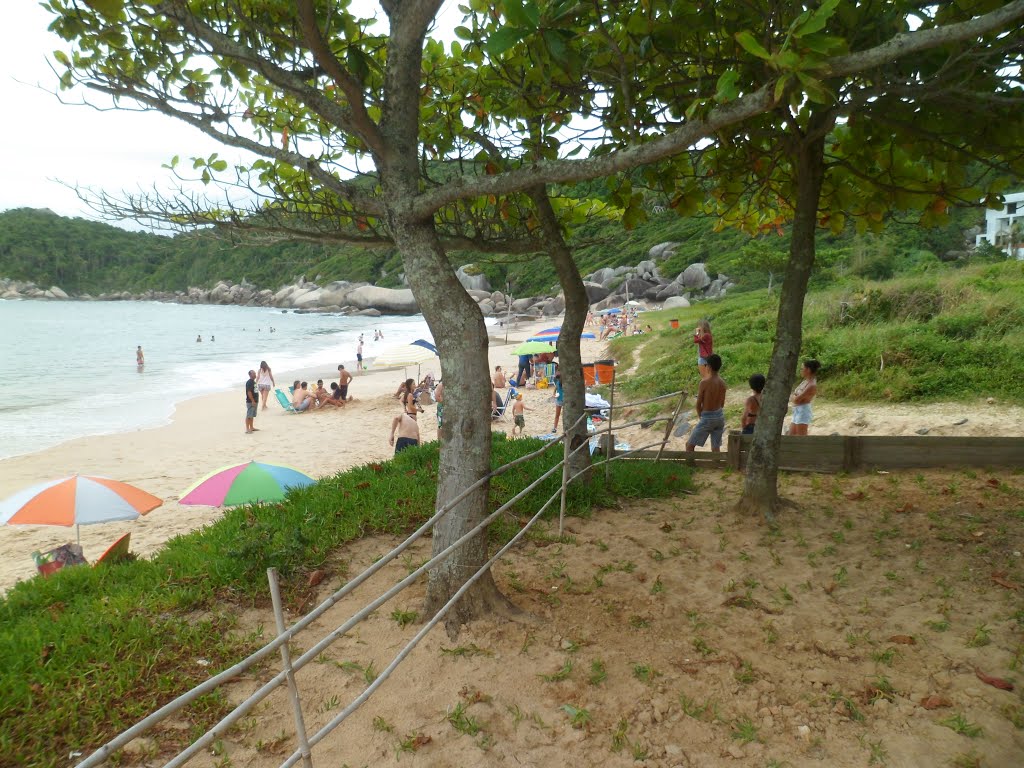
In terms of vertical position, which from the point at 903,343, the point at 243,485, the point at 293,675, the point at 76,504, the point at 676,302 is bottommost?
the point at 76,504

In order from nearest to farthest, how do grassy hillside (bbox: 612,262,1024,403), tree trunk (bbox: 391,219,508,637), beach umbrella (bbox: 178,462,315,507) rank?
tree trunk (bbox: 391,219,508,637) < beach umbrella (bbox: 178,462,315,507) < grassy hillside (bbox: 612,262,1024,403)

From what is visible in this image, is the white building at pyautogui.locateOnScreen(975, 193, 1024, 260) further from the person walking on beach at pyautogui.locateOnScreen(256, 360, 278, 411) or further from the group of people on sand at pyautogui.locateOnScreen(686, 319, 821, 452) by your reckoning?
the person walking on beach at pyautogui.locateOnScreen(256, 360, 278, 411)

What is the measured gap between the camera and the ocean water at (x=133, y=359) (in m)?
18.7

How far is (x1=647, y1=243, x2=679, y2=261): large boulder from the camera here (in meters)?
51.0

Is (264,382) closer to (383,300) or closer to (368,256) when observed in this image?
(368,256)

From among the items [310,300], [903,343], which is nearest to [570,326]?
[903,343]

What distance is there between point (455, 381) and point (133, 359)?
1452 inches

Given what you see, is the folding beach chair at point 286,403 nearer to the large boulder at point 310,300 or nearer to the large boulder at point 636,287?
the large boulder at point 636,287

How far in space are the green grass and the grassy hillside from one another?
6.22 m

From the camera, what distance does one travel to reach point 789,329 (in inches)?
203

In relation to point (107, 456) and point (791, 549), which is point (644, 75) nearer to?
point (791, 549)

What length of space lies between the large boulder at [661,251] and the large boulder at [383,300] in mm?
23126

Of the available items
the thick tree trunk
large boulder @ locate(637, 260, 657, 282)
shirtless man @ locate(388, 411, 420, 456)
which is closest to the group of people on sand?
the thick tree trunk

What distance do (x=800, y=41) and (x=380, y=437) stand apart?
1315cm
